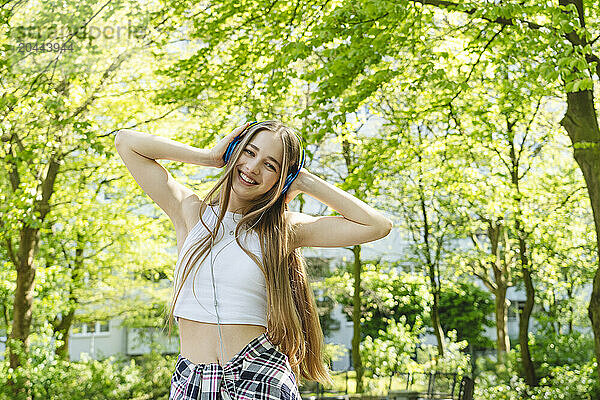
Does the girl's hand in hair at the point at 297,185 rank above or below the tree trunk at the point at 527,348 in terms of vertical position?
above

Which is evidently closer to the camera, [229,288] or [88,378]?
[229,288]

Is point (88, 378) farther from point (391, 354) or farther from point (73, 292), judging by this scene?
point (391, 354)

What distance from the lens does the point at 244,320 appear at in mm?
1879

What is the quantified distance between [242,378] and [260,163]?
25.3 inches

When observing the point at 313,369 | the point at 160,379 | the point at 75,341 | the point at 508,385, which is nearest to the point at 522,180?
the point at 508,385

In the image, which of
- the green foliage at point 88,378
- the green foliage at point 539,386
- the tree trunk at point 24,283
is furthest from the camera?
the tree trunk at point 24,283

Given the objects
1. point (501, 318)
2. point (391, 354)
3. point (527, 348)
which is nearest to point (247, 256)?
point (391, 354)

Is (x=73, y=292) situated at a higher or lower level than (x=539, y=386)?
higher

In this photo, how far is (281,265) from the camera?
1963 mm

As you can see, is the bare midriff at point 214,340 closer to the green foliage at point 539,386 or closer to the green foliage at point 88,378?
the green foliage at point 88,378

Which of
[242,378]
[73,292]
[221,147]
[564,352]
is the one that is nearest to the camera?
[242,378]

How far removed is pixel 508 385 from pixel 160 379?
626 centimetres

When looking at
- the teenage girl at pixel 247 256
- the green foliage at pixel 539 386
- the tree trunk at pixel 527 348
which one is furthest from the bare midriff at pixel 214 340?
the tree trunk at pixel 527 348

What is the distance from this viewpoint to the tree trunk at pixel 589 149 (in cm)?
616
